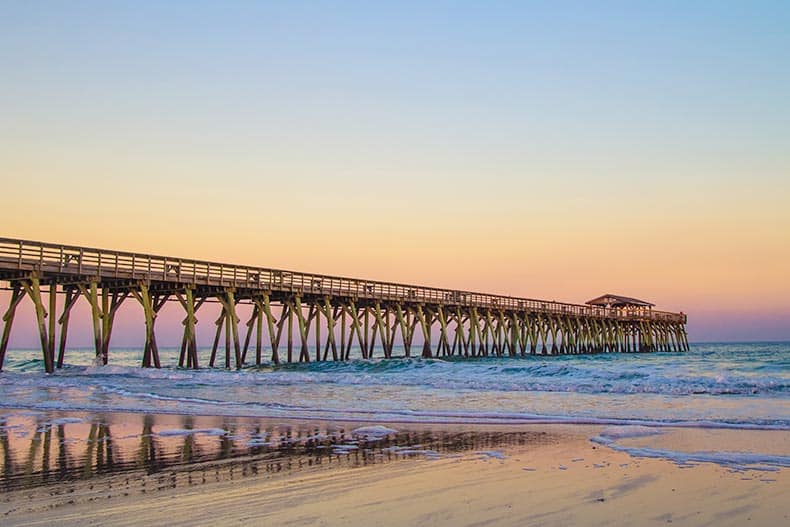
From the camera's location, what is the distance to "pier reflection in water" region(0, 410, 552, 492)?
7621 millimetres

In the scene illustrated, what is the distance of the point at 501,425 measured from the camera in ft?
38.4

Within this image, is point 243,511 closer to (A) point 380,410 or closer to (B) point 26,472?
(B) point 26,472

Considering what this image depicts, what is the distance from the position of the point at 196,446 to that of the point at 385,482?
11.3 ft

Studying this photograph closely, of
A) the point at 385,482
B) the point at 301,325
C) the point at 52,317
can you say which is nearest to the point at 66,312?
the point at 52,317

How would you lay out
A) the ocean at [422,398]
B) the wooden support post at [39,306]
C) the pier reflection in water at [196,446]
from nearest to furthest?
1. the pier reflection in water at [196,446]
2. the ocean at [422,398]
3. the wooden support post at [39,306]

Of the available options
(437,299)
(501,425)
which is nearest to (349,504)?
(501,425)

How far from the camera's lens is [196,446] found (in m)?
9.38

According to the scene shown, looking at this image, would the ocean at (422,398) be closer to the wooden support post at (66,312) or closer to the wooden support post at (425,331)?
the wooden support post at (66,312)

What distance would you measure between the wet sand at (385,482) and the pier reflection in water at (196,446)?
1.2 inches

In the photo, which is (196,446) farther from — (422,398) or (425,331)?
(425,331)

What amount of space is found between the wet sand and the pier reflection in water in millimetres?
29

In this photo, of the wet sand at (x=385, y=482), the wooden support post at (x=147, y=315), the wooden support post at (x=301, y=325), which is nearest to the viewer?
the wet sand at (x=385, y=482)

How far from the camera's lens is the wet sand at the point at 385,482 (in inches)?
223

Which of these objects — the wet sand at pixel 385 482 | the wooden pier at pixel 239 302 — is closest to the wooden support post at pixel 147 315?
the wooden pier at pixel 239 302
